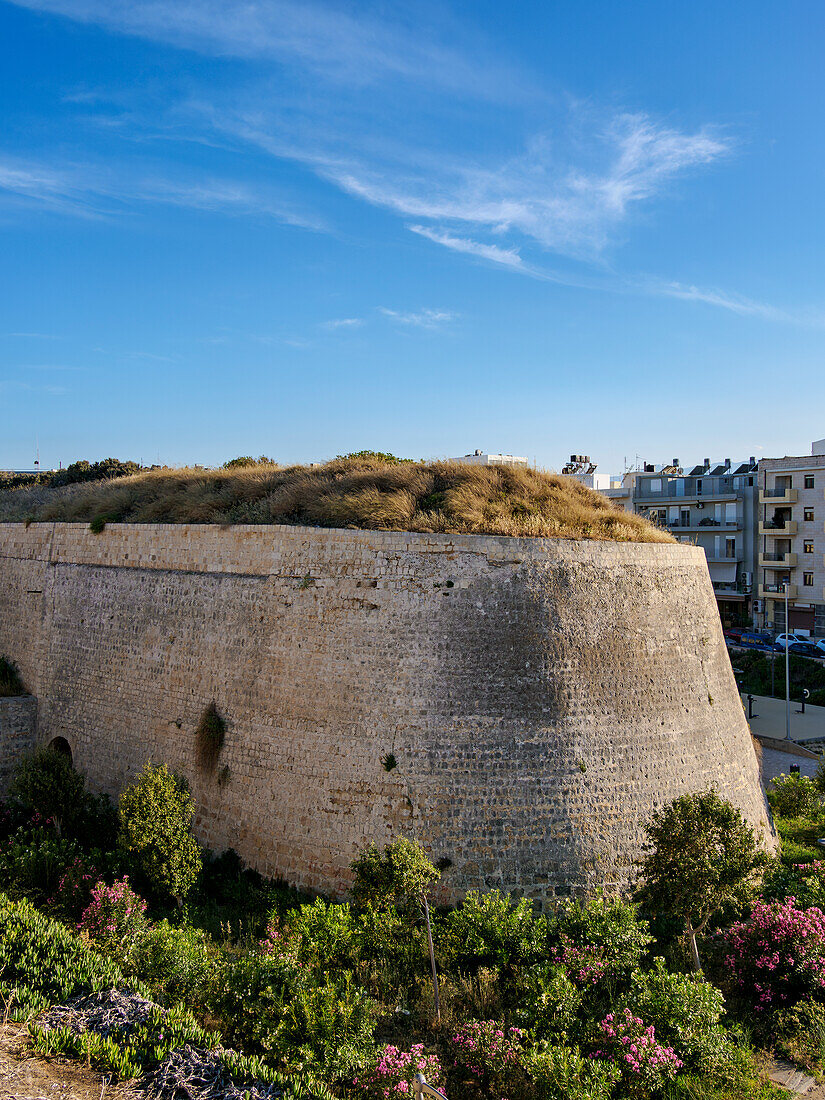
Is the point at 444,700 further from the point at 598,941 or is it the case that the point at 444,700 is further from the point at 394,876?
the point at 598,941

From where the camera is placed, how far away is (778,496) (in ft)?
119

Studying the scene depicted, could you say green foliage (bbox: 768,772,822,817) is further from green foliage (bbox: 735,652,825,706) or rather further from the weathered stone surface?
the weathered stone surface

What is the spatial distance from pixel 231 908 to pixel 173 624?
495cm

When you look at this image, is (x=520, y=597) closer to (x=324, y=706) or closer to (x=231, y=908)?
(x=324, y=706)

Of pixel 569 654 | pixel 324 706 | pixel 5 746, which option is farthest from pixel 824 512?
pixel 5 746

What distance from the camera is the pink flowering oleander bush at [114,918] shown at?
27.9 feet

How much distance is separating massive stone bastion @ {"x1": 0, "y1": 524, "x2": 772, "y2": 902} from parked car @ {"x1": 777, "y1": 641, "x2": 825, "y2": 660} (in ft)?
70.9

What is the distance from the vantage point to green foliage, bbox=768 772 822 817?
14273mm

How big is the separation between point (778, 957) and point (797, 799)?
252 inches

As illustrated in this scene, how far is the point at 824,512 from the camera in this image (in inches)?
1361

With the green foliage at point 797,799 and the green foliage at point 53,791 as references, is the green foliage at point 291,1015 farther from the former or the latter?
the green foliage at point 797,799

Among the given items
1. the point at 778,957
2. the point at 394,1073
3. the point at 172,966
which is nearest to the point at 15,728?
the point at 172,966

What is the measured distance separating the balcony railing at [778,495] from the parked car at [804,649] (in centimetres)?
738

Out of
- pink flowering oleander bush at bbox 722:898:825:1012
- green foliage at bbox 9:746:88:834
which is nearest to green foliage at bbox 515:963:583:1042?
pink flowering oleander bush at bbox 722:898:825:1012
